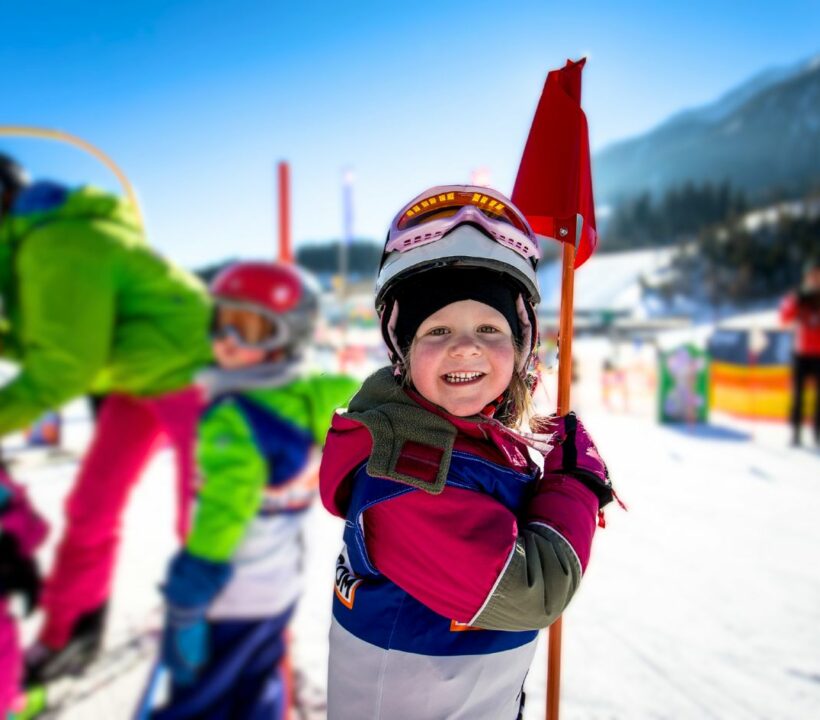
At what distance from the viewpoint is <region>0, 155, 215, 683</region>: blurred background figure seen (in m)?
2.31

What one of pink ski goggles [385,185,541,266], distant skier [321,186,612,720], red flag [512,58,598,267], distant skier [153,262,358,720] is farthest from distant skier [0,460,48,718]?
red flag [512,58,598,267]

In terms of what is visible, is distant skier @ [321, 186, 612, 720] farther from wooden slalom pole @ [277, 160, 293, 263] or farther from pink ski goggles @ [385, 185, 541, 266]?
wooden slalom pole @ [277, 160, 293, 263]

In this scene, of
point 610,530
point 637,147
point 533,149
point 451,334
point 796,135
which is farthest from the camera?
point 637,147

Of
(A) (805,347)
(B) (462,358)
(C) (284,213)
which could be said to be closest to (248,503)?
(B) (462,358)

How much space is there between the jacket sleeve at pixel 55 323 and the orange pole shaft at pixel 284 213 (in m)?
1.05

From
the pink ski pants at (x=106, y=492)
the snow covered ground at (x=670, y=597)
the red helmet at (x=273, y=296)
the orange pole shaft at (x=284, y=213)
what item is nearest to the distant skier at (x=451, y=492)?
the red helmet at (x=273, y=296)

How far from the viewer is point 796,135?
429ft

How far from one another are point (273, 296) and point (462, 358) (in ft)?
4.66

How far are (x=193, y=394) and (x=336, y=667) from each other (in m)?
2.12

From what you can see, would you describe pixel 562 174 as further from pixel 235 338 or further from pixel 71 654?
pixel 71 654

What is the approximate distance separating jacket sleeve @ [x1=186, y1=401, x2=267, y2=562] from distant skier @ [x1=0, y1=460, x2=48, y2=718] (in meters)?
0.78

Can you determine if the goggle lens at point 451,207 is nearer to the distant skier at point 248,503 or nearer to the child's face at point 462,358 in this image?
the child's face at point 462,358

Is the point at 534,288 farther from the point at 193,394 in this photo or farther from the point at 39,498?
the point at 39,498

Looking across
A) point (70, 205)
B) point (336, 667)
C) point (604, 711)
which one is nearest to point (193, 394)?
point (70, 205)
